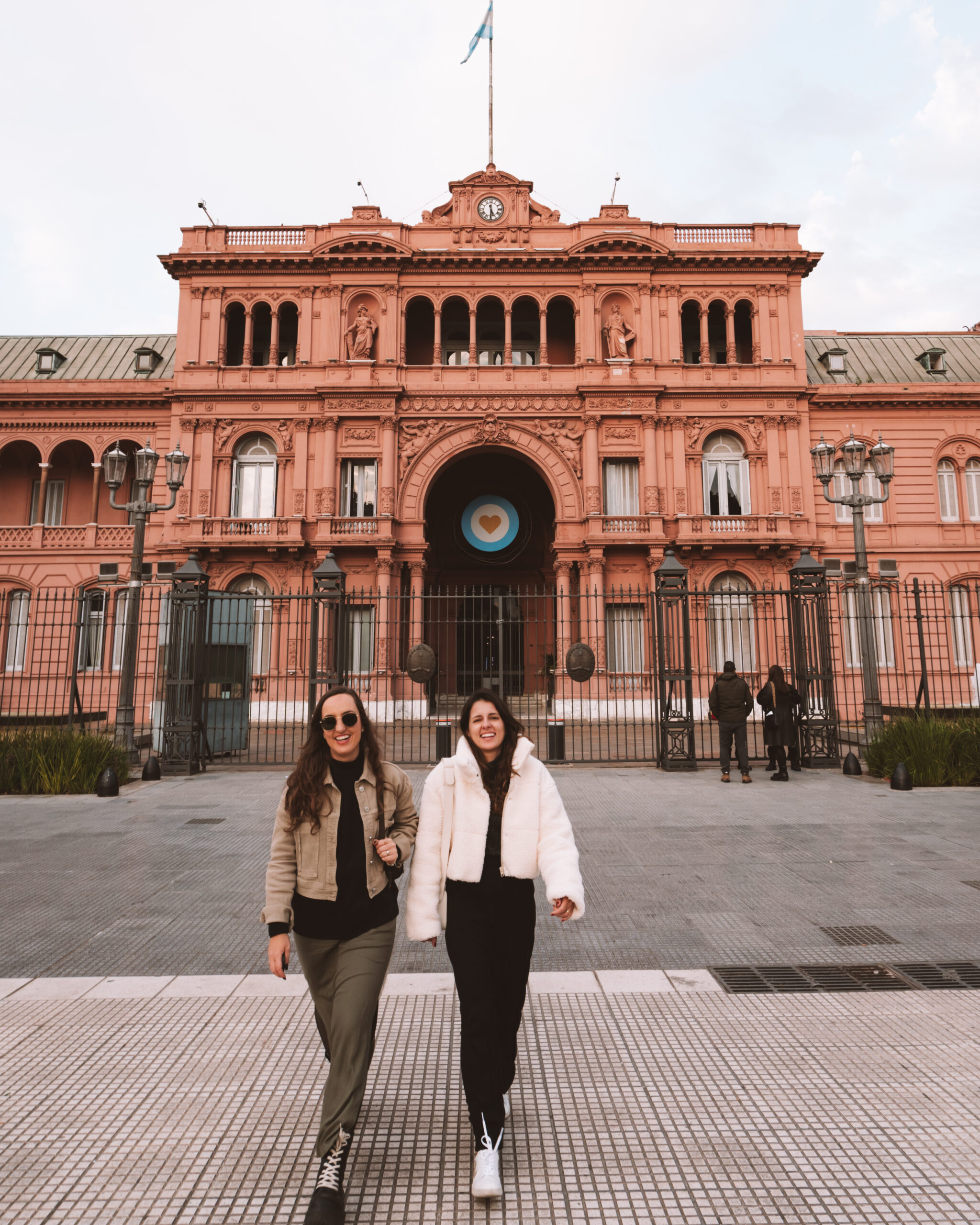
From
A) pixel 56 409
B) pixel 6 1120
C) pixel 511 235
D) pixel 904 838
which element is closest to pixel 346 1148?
pixel 6 1120

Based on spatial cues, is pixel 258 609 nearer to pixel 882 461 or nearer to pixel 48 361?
pixel 48 361

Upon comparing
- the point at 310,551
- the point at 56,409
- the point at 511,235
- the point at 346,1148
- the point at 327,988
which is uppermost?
the point at 511,235

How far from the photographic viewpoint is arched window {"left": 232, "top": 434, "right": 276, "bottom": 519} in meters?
26.3

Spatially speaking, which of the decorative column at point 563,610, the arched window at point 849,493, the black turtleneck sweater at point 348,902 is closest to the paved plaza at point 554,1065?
the black turtleneck sweater at point 348,902

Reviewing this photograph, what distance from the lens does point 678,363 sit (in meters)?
26.3

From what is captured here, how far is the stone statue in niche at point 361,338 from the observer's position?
26188 millimetres

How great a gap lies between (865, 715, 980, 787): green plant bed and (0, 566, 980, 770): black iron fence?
1.55 metres

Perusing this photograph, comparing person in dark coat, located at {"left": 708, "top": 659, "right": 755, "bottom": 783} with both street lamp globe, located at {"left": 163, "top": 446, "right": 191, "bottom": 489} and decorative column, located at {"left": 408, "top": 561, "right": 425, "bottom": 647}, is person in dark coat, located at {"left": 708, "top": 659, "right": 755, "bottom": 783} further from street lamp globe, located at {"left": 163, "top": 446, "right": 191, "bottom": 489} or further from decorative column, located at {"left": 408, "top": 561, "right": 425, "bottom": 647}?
decorative column, located at {"left": 408, "top": 561, "right": 425, "bottom": 647}

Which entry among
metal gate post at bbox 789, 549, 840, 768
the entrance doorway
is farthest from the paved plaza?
the entrance doorway

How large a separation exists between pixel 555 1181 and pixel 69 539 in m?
30.7

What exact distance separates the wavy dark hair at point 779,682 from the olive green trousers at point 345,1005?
1069 centimetres

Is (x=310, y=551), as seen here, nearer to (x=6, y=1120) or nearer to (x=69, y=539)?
(x=69, y=539)

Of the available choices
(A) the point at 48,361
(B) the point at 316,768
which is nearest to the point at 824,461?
(B) the point at 316,768

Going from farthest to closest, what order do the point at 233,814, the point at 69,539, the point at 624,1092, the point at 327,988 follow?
1. the point at 69,539
2. the point at 233,814
3. the point at 624,1092
4. the point at 327,988
